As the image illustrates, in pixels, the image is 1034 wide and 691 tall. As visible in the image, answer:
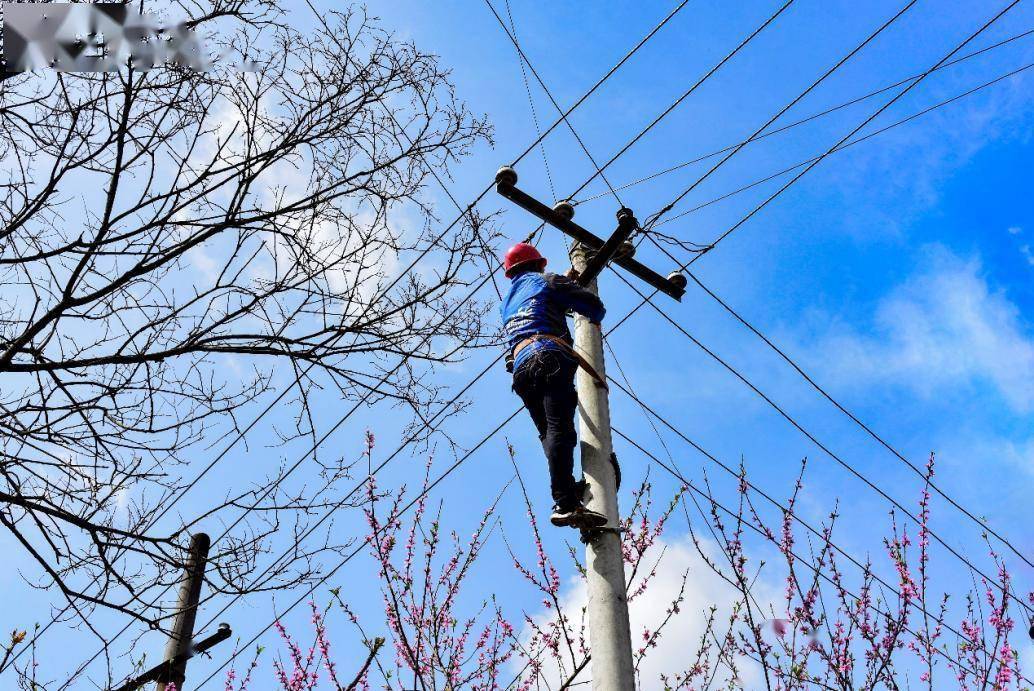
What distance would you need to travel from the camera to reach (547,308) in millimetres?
5324

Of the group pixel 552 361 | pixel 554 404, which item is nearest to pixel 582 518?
pixel 554 404

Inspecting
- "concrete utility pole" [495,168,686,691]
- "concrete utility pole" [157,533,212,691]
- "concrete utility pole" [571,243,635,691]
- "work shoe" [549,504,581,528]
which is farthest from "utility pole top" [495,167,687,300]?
"concrete utility pole" [157,533,212,691]

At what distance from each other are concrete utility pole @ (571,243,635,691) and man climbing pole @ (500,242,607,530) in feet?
0.22

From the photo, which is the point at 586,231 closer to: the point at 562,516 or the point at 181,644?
the point at 562,516

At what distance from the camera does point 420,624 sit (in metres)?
6.97

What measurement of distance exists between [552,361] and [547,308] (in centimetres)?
45

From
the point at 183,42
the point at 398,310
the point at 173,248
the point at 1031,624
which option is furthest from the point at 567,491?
the point at 1031,624

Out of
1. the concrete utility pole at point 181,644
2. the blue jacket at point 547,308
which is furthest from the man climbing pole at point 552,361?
the concrete utility pole at point 181,644

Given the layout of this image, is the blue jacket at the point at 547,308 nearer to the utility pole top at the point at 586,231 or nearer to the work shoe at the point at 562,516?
the utility pole top at the point at 586,231

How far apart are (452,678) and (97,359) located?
402 cm

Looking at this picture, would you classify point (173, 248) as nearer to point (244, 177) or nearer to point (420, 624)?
point (244, 177)

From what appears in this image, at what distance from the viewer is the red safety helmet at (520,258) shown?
19.5ft

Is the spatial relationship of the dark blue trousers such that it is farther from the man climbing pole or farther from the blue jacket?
the blue jacket

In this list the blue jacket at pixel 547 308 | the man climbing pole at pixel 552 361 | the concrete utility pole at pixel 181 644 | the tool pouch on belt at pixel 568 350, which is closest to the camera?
the man climbing pole at pixel 552 361
